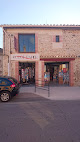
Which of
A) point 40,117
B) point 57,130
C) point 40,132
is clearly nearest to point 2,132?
point 40,132

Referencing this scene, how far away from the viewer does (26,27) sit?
10117mm

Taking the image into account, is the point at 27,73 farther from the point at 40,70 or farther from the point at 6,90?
the point at 6,90

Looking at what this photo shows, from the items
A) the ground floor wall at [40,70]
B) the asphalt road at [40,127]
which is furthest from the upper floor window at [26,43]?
the asphalt road at [40,127]

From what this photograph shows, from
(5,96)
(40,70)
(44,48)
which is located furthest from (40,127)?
(44,48)

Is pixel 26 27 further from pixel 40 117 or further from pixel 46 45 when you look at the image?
pixel 40 117

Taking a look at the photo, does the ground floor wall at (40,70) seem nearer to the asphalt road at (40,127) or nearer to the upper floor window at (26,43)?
the upper floor window at (26,43)

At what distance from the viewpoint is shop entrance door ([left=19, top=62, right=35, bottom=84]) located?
11567 millimetres

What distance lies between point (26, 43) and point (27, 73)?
12.4ft

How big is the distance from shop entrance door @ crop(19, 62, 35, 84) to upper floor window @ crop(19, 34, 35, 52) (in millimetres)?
2000

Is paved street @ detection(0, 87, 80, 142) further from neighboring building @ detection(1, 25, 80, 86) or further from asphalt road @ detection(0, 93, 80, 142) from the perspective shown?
neighboring building @ detection(1, 25, 80, 86)

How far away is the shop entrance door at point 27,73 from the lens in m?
11.6

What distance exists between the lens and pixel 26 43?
10766 millimetres

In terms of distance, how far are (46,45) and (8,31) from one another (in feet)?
15.1

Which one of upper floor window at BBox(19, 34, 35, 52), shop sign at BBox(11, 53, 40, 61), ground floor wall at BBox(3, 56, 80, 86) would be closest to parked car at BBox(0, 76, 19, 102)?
ground floor wall at BBox(3, 56, 80, 86)
